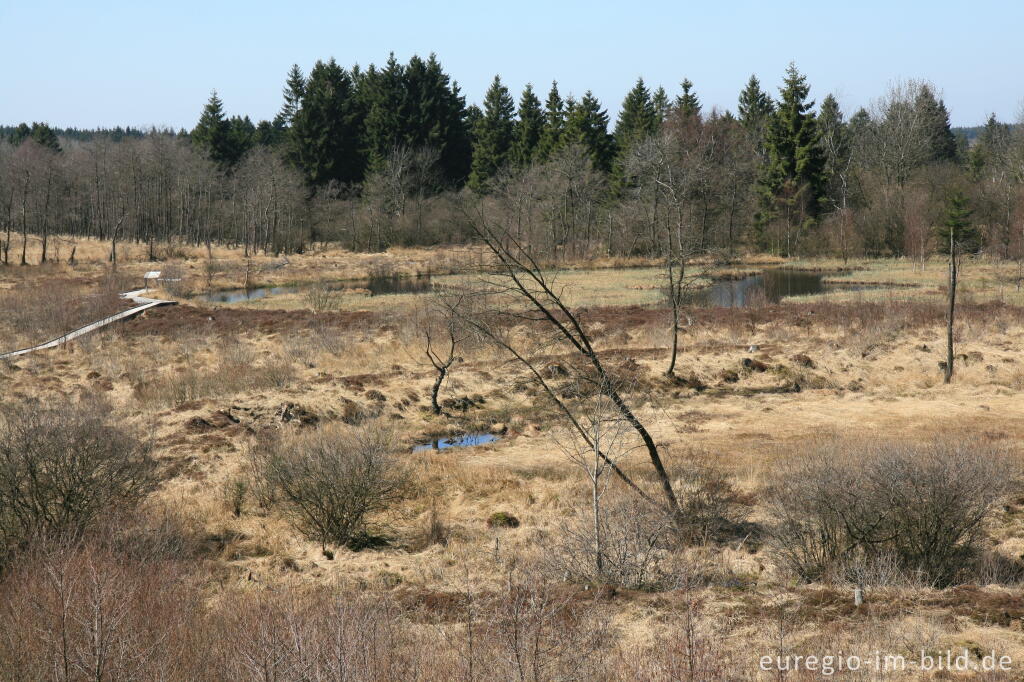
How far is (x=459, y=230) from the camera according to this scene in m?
73.8

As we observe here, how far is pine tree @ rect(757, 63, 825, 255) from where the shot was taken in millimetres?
64688

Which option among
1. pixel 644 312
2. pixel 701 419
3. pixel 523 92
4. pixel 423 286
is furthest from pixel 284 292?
pixel 523 92

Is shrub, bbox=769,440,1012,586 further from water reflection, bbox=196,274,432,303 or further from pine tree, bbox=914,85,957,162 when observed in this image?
pine tree, bbox=914,85,957,162

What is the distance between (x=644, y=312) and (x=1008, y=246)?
30978mm

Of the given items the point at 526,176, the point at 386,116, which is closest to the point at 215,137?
the point at 386,116

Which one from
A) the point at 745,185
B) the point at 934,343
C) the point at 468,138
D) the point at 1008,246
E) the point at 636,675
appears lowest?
the point at 636,675

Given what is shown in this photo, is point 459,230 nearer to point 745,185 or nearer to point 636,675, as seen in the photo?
point 745,185

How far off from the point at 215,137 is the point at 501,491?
273ft

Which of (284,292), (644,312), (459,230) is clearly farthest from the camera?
(459,230)

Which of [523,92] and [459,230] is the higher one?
[523,92]

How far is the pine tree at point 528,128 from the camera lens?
8016 cm

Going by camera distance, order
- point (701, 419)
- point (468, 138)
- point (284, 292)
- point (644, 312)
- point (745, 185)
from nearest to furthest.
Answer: point (701, 419), point (644, 312), point (284, 292), point (745, 185), point (468, 138)

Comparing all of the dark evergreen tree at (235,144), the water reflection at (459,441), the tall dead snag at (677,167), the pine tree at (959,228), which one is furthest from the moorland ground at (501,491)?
the dark evergreen tree at (235,144)

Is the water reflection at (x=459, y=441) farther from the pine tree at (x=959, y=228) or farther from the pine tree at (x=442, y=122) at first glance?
the pine tree at (x=442, y=122)
